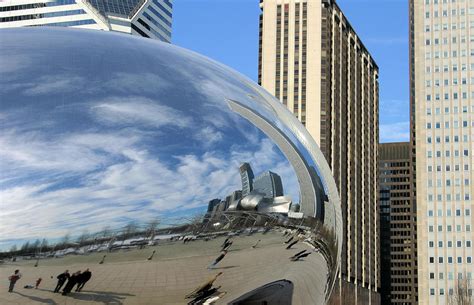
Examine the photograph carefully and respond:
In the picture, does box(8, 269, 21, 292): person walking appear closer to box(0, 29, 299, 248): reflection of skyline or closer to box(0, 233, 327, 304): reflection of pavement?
box(0, 233, 327, 304): reflection of pavement

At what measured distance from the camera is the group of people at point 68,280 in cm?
494

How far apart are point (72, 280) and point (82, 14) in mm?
125482

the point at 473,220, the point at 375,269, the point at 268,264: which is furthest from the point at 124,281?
the point at 375,269

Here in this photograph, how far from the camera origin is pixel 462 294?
104500 mm

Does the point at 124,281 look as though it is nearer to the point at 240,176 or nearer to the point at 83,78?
the point at 240,176

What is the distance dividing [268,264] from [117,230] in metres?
1.33

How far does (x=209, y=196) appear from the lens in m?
5.32

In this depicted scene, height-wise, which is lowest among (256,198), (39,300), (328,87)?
(39,300)

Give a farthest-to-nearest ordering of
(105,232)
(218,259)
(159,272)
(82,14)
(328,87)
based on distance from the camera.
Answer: (82,14), (328,87), (218,259), (159,272), (105,232)

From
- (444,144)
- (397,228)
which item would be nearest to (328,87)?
(444,144)

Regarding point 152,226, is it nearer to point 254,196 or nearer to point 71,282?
point 71,282

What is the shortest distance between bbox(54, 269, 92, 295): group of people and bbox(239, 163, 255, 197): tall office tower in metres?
1.29

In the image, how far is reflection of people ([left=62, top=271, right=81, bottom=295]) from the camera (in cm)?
503

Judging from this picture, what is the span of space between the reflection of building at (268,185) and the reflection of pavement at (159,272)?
340 mm
